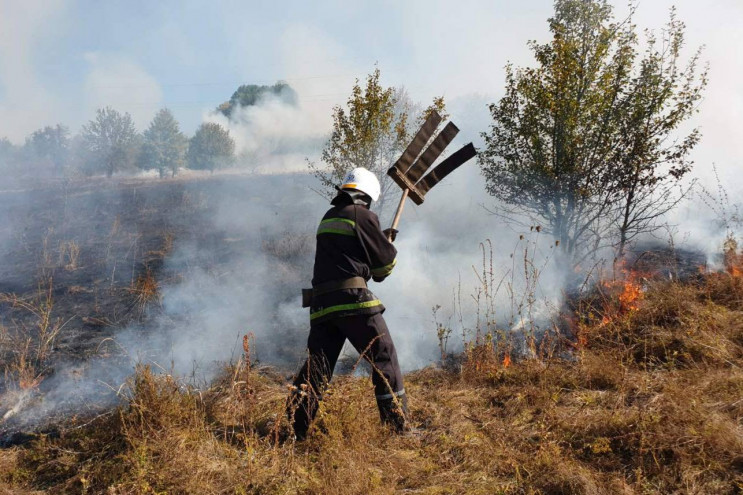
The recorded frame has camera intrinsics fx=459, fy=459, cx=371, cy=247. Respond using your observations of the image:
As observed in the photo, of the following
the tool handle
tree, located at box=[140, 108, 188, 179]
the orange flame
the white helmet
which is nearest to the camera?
the white helmet

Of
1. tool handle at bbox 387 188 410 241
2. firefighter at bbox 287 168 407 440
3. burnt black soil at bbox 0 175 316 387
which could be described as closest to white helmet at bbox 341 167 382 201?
firefighter at bbox 287 168 407 440

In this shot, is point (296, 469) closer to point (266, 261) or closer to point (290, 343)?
point (290, 343)

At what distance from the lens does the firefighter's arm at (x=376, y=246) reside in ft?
11.1

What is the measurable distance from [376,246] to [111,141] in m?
33.0

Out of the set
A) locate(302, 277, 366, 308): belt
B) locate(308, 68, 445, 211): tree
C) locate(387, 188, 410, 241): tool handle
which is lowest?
locate(302, 277, 366, 308): belt

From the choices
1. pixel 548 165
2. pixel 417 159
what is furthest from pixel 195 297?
pixel 548 165

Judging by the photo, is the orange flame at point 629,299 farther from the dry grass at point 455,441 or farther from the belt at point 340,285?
the belt at point 340,285

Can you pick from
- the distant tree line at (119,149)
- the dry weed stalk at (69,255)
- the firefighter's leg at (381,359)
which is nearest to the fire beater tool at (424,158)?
the firefighter's leg at (381,359)

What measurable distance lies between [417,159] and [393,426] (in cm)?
236

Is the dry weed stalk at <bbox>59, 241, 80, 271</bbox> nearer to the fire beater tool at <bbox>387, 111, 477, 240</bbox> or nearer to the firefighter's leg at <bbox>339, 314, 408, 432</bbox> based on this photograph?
the fire beater tool at <bbox>387, 111, 477, 240</bbox>

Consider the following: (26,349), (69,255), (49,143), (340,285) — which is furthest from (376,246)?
(49,143)

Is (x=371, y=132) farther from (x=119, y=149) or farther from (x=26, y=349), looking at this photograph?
(x=119, y=149)

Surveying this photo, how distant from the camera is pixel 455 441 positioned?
3.22m

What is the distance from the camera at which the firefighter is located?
3.27 meters
